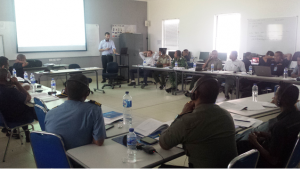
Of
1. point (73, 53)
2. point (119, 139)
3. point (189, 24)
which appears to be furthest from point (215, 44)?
point (119, 139)

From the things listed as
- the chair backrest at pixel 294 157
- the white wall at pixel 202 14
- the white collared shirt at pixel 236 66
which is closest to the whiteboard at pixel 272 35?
the white wall at pixel 202 14

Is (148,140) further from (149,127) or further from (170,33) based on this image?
(170,33)

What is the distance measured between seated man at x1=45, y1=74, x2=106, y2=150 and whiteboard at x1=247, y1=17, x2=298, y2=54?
22.3 ft

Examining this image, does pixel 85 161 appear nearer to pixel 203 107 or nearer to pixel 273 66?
pixel 203 107

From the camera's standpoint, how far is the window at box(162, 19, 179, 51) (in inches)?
396

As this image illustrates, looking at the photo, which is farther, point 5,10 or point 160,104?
point 5,10

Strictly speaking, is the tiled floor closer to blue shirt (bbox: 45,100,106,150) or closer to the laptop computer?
the laptop computer

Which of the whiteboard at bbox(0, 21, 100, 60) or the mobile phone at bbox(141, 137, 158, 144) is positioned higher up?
the whiteboard at bbox(0, 21, 100, 60)

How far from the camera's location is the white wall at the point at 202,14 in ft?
23.3

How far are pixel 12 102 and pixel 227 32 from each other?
286 inches

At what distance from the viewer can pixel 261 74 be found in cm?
532

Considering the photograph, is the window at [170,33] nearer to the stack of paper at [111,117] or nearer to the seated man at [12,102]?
the seated man at [12,102]

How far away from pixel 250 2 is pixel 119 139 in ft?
23.4

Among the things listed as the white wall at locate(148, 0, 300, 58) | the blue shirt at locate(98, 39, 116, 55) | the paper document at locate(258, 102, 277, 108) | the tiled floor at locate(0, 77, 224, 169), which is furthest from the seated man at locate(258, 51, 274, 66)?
the blue shirt at locate(98, 39, 116, 55)
